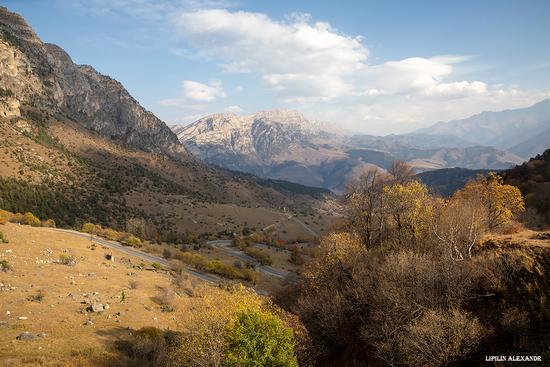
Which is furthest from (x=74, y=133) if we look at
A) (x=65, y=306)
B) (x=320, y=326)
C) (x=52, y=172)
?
(x=320, y=326)

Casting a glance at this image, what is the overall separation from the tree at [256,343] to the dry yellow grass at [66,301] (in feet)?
28.5

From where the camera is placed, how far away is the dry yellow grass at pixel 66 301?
2088 centimetres

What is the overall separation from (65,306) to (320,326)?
19.3 meters

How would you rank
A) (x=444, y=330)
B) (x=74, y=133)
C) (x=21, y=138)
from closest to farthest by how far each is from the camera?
1. (x=444, y=330)
2. (x=21, y=138)
3. (x=74, y=133)

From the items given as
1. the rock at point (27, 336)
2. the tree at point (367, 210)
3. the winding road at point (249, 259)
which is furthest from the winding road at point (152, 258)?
the rock at point (27, 336)

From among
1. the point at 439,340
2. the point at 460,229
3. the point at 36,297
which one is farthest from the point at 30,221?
the point at 439,340

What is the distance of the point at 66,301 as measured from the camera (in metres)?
28.6

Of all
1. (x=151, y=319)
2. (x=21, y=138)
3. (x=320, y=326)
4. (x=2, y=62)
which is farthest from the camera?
(x=2, y=62)

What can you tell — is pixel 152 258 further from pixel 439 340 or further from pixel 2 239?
pixel 439 340

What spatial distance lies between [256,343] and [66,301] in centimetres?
1875

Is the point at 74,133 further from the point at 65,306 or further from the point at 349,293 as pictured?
the point at 349,293

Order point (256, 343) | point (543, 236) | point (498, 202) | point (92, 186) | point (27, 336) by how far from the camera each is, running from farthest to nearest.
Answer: point (92, 186) → point (498, 202) → point (543, 236) → point (27, 336) → point (256, 343)

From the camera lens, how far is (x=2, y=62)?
131 metres

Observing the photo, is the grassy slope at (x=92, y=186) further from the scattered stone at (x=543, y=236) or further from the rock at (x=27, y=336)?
the scattered stone at (x=543, y=236)
